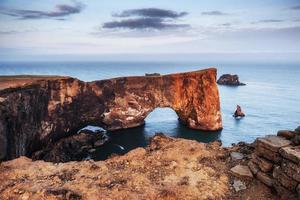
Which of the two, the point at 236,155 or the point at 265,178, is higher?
the point at 236,155

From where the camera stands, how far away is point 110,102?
59.9 m

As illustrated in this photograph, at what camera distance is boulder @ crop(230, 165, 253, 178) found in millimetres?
16625

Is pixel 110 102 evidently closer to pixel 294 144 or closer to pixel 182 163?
pixel 182 163

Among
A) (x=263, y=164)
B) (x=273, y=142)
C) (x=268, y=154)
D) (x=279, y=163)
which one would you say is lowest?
(x=263, y=164)

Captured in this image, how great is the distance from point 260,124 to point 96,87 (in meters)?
35.5

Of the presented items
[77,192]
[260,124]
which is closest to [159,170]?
[77,192]

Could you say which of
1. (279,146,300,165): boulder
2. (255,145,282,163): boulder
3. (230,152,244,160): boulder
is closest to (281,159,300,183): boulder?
(279,146,300,165): boulder

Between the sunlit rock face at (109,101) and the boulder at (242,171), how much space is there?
105ft

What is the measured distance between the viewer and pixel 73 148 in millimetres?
47031

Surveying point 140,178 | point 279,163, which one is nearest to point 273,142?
point 279,163

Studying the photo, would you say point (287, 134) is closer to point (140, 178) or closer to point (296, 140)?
point (296, 140)

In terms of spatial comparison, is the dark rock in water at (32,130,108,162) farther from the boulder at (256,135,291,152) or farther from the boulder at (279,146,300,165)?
the boulder at (279,146,300,165)

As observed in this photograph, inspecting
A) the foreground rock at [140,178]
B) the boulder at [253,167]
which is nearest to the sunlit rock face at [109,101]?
the foreground rock at [140,178]

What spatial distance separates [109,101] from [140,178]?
144 ft
